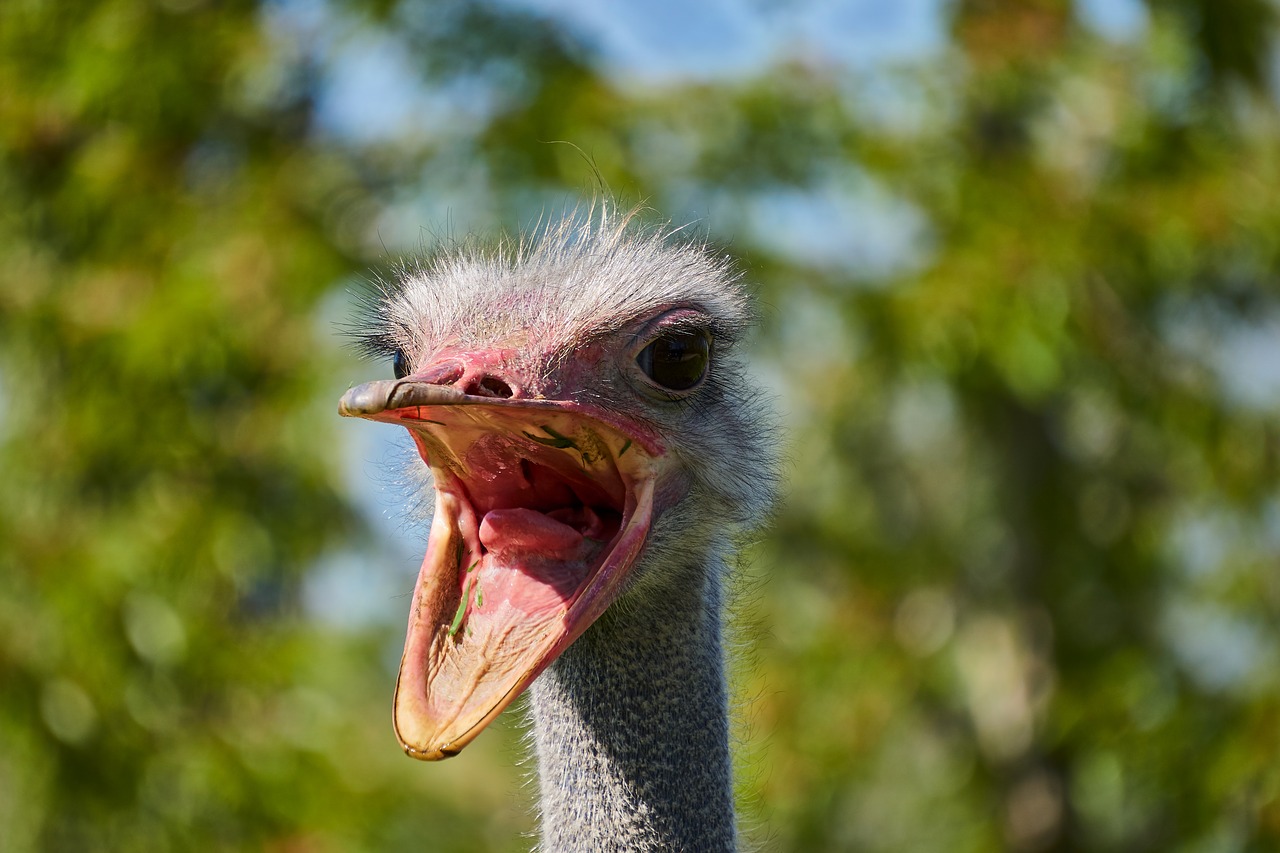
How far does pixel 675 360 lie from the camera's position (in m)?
1.89

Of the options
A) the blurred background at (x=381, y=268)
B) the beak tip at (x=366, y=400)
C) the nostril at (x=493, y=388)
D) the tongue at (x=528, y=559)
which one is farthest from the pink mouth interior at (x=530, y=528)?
the blurred background at (x=381, y=268)

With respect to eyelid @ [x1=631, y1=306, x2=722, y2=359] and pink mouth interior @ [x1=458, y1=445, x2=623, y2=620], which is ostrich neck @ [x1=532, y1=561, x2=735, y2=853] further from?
eyelid @ [x1=631, y1=306, x2=722, y2=359]

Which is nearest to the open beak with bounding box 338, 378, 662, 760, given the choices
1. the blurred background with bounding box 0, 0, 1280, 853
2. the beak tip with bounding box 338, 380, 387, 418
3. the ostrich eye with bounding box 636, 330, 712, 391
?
the beak tip with bounding box 338, 380, 387, 418

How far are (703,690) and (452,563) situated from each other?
41 centimetres

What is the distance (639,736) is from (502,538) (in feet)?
1.10

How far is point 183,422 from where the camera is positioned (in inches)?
204

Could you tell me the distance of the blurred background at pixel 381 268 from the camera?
5.08 m

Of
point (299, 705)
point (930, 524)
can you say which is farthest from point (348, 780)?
A: point (930, 524)

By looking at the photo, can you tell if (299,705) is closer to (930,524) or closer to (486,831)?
(930,524)

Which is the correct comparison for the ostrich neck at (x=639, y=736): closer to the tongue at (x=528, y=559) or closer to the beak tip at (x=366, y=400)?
the tongue at (x=528, y=559)

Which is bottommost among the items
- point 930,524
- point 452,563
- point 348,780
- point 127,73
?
point 930,524

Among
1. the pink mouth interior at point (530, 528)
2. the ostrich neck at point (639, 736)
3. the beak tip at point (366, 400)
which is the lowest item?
the ostrich neck at point (639, 736)

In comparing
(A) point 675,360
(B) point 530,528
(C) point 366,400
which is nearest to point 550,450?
(B) point 530,528

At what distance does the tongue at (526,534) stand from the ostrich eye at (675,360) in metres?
0.24
